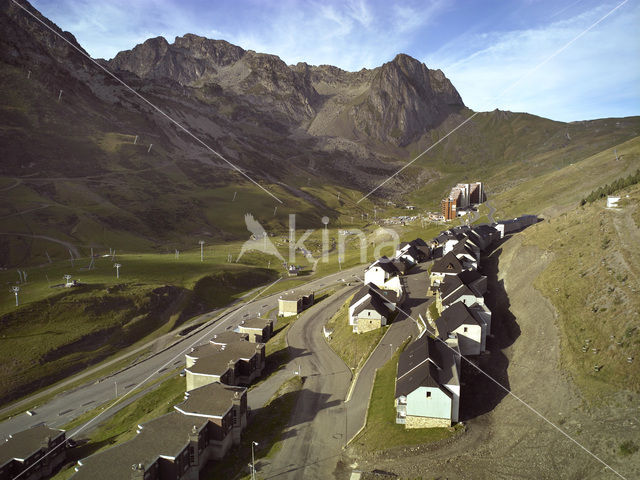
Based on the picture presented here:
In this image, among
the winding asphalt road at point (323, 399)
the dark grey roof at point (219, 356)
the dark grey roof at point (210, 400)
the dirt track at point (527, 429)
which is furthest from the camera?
the dark grey roof at point (219, 356)

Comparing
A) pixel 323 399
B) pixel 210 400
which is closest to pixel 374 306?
pixel 323 399

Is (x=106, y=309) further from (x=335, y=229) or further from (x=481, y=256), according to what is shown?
(x=335, y=229)

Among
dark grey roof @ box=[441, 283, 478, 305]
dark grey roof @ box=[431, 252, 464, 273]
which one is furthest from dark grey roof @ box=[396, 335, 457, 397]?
dark grey roof @ box=[431, 252, 464, 273]

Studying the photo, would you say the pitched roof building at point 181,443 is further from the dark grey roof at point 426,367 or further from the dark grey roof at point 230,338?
the dark grey roof at point 230,338

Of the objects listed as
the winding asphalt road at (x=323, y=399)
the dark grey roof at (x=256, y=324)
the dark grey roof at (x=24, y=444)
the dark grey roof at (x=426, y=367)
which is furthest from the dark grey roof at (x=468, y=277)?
the dark grey roof at (x=24, y=444)

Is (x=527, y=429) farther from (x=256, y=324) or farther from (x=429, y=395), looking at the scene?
(x=256, y=324)

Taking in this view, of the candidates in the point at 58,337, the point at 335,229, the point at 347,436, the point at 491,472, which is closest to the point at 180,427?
the point at 347,436
